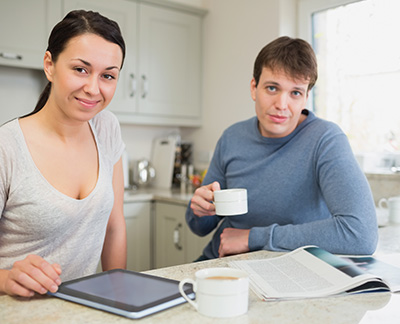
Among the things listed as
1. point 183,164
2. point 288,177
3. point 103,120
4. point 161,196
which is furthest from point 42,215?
point 183,164

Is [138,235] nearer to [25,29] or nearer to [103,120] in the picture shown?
[25,29]

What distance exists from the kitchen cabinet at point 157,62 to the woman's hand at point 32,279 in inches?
86.2

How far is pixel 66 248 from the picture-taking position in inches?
46.6

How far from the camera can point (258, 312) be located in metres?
0.77

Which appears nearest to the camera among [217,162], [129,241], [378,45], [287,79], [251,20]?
[287,79]

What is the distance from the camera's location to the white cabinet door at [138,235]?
8.95 feet

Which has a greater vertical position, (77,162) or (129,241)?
(77,162)

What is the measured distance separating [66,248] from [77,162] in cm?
24

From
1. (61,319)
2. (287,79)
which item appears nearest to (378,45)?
(287,79)

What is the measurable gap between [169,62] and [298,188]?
206 cm

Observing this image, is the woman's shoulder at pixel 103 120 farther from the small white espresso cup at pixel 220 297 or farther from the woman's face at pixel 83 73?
the small white espresso cup at pixel 220 297

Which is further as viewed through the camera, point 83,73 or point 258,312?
point 83,73

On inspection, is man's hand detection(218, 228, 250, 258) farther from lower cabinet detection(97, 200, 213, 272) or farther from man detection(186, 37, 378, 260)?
lower cabinet detection(97, 200, 213, 272)

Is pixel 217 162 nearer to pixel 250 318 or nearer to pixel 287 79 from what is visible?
pixel 287 79
